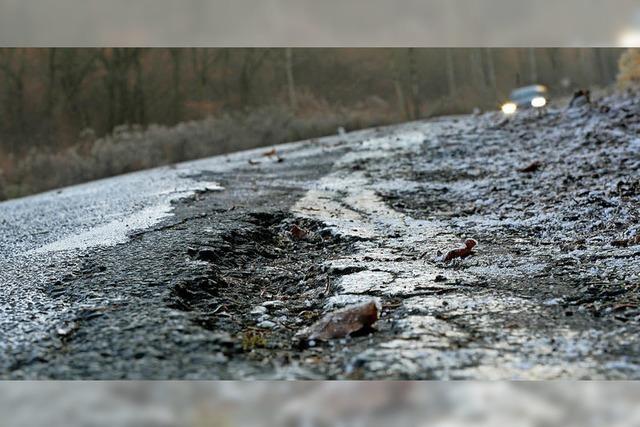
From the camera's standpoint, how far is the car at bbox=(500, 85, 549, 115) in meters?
5.44

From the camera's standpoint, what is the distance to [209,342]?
1018mm

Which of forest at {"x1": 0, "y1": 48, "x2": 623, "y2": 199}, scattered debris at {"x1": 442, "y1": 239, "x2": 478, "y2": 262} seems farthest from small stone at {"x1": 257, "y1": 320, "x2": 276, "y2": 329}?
forest at {"x1": 0, "y1": 48, "x2": 623, "y2": 199}

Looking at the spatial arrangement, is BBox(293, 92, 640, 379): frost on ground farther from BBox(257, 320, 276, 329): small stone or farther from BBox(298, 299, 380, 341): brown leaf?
BBox(257, 320, 276, 329): small stone

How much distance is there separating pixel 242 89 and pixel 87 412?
7.82 m

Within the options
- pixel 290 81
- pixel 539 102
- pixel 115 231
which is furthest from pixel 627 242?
pixel 290 81

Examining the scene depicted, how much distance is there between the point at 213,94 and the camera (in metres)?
8.36

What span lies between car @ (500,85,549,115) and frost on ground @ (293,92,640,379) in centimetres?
157

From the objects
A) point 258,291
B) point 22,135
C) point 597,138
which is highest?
point 22,135

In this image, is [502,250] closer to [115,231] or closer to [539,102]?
[115,231]

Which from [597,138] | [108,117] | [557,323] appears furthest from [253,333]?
[108,117]

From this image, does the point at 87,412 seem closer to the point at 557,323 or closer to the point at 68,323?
the point at 68,323

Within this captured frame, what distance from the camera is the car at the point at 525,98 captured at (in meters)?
5.44

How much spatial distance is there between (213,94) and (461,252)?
716cm

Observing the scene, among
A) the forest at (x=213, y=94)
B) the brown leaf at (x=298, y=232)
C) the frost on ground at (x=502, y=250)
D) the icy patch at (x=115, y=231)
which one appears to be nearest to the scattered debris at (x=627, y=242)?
the frost on ground at (x=502, y=250)
